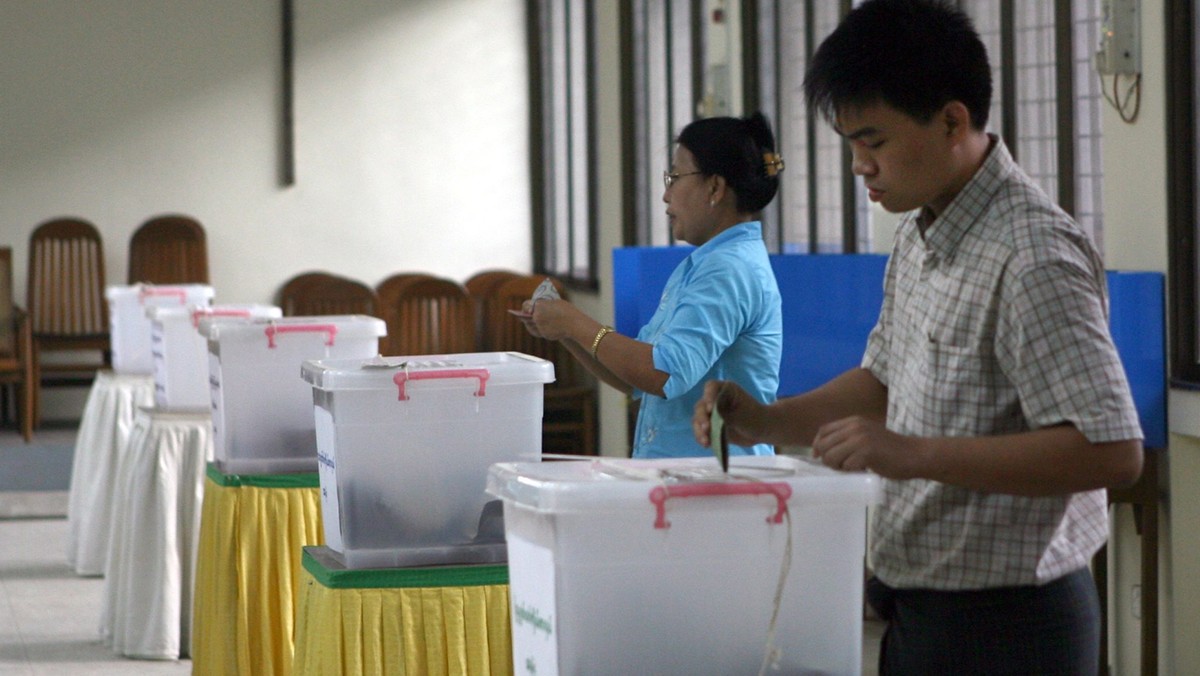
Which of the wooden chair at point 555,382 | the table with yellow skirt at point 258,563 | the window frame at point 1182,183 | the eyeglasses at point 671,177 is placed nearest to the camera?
the eyeglasses at point 671,177

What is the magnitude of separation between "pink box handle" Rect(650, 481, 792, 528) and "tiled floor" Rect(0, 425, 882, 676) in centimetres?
304

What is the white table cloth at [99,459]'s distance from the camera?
5.71 meters

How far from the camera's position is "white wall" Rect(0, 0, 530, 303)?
9.13 m

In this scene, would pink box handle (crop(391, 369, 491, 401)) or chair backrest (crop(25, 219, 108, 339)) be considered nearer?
pink box handle (crop(391, 369, 491, 401))

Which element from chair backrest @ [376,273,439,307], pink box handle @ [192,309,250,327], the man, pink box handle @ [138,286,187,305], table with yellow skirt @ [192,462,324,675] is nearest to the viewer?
the man

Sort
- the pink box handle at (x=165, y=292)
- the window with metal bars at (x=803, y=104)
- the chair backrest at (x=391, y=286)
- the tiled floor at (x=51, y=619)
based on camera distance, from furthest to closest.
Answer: the chair backrest at (x=391, y=286) → the pink box handle at (x=165, y=292) → the tiled floor at (x=51, y=619) → the window with metal bars at (x=803, y=104)

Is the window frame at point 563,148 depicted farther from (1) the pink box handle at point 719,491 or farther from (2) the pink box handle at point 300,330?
(1) the pink box handle at point 719,491

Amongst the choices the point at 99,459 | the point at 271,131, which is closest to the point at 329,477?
the point at 99,459

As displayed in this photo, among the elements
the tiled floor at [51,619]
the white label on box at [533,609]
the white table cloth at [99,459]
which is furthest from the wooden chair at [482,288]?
the white label on box at [533,609]

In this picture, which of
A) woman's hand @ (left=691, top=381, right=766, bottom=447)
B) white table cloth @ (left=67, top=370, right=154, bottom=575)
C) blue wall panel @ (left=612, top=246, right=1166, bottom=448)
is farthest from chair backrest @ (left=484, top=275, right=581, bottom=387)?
woman's hand @ (left=691, top=381, right=766, bottom=447)

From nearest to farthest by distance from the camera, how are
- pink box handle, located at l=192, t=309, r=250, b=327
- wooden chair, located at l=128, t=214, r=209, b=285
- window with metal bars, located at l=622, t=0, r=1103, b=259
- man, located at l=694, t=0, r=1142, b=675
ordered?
man, located at l=694, t=0, r=1142, b=675 → window with metal bars, located at l=622, t=0, r=1103, b=259 → pink box handle, located at l=192, t=309, r=250, b=327 → wooden chair, located at l=128, t=214, r=209, b=285

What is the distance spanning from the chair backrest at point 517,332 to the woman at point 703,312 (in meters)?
5.78

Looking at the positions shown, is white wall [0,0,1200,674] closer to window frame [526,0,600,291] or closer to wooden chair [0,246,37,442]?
window frame [526,0,600,291]

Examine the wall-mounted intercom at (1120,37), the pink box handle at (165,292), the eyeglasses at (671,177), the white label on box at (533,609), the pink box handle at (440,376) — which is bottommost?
the white label on box at (533,609)
